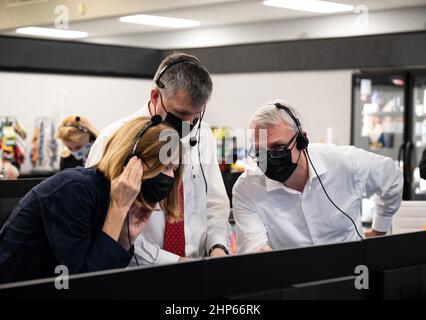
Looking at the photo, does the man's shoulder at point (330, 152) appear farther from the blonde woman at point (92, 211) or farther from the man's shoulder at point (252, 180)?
the blonde woman at point (92, 211)

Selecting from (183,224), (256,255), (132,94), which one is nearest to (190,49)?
(132,94)

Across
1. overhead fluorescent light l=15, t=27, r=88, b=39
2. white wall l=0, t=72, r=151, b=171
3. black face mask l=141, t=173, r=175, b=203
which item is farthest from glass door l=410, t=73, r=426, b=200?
black face mask l=141, t=173, r=175, b=203

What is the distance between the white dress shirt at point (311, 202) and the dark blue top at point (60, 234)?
2.34 feet

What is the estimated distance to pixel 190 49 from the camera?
962 cm

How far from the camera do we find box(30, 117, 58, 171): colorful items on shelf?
798cm

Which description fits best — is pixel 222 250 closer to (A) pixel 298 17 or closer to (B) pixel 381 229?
(B) pixel 381 229

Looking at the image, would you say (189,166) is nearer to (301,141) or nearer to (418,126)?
(301,141)

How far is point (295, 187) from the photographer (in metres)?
2.51

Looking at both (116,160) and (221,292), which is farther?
(116,160)

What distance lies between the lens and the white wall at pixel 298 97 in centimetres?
814

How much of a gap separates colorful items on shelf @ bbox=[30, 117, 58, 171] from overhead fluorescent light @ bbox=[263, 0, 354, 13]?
9.46 feet

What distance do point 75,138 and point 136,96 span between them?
3.80m

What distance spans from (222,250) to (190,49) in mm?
7440

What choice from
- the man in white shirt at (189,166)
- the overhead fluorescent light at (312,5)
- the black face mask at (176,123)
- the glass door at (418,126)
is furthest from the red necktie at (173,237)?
the glass door at (418,126)
